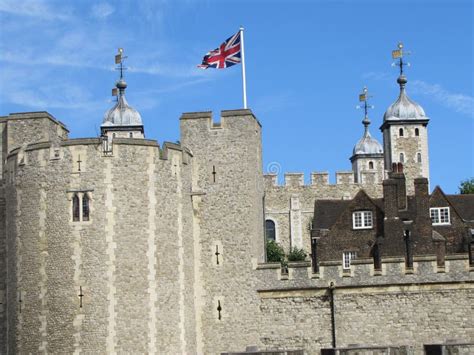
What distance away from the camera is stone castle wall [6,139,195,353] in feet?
110

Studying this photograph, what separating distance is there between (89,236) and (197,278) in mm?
4493

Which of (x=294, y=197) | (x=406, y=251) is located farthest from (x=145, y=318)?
(x=294, y=197)

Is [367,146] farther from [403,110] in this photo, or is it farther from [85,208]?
[85,208]

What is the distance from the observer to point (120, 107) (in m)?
82.0

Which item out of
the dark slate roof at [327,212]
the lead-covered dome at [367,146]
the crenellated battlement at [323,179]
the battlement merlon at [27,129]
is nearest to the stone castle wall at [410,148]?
the crenellated battlement at [323,179]

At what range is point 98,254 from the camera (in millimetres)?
33844

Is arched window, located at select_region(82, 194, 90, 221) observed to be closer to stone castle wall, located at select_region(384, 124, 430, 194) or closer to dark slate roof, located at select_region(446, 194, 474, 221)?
dark slate roof, located at select_region(446, 194, 474, 221)

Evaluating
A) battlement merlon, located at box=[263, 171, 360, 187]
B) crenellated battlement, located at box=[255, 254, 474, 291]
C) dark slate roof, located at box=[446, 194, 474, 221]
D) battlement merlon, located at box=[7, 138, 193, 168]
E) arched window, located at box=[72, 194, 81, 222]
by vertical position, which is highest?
battlement merlon, located at box=[263, 171, 360, 187]

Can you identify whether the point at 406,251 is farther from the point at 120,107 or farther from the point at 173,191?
the point at 120,107

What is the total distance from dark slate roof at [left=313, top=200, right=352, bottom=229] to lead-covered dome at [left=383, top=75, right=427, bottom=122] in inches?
854

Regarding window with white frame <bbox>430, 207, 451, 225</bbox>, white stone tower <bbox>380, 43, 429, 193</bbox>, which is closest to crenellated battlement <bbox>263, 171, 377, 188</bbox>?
white stone tower <bbox>380, 43, 429, 193</bbox>

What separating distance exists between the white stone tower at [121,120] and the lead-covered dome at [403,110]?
60.9ft

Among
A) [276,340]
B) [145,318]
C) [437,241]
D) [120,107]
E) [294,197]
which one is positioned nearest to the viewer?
[145,318]

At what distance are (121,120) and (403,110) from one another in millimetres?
21208
